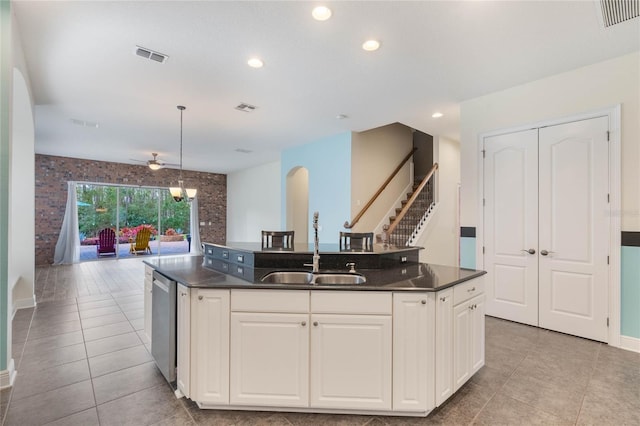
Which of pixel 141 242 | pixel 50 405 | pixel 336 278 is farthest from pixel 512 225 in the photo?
pixel 141 242

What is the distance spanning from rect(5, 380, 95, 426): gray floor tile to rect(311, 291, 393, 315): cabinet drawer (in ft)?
5.83

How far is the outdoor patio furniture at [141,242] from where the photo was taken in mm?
9391

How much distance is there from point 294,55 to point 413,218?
4477 millimetres

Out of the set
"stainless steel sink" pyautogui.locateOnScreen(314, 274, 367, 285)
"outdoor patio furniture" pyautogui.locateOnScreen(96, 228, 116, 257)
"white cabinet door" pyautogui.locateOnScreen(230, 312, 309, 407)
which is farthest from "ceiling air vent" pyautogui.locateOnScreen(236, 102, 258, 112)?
"outdoor patio furniture" pyautogui.locateOnScreen(96, 228, 116, 257)

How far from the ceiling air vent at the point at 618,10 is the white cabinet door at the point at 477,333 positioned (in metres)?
2.48

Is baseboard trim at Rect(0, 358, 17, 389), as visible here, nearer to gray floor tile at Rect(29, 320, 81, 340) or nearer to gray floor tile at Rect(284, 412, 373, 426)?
gray floor tile at Rect(29, 320, 81, 340)

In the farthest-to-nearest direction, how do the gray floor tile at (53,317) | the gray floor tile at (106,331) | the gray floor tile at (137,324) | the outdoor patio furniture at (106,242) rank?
the outdoor patio furniture at (106,242), the gray floor tile at (53,317), the gray floor tile at (137,324), the gray floor tile at (106,331)

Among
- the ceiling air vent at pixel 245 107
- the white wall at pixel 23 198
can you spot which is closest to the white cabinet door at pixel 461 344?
the ceiling air vent at pixel 245 107

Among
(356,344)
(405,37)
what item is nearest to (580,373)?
(356,344)

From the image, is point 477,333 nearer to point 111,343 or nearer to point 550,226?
point 550,226

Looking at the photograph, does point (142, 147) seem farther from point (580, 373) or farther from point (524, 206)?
point (580, 373)

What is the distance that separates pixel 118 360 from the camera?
2775 millimetres

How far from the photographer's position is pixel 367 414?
1.97 meters

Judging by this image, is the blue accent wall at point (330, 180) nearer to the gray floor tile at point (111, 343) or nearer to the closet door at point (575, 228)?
the closet door at point (575, 228)
